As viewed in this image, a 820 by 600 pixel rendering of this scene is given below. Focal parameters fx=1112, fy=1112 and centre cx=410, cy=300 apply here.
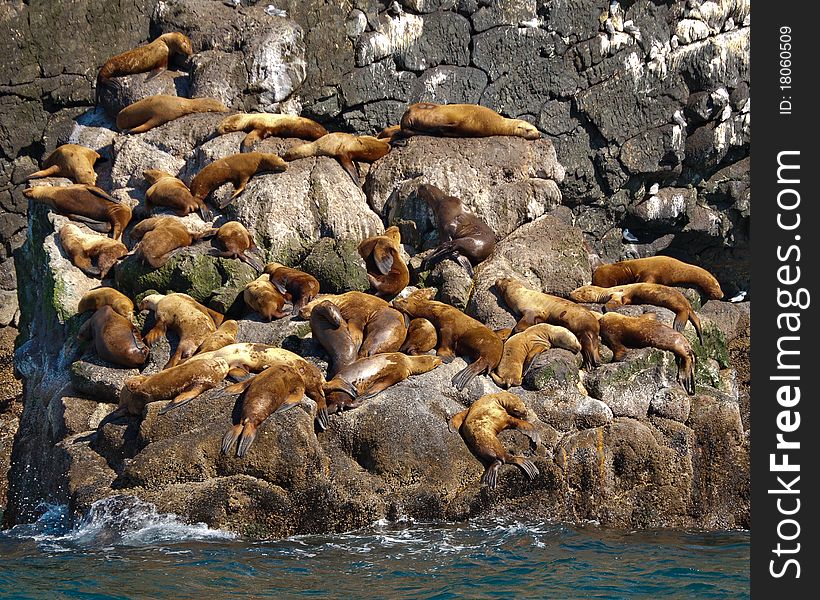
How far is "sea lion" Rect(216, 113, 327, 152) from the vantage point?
38.8ft

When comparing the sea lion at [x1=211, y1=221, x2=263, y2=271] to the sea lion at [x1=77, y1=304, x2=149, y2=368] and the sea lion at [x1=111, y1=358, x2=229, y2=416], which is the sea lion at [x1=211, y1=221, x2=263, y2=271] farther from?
the sea lion at [x1=111, y1=358, x2=229, y2=416]

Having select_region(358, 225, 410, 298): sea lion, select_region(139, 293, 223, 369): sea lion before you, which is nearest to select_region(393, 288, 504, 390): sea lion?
select_region(358, 225, 410, 298): sea lion

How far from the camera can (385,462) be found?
8055 mm

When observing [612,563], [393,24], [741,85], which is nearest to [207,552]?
[612,563]

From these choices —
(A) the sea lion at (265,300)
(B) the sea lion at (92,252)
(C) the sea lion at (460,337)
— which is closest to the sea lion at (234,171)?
(B) the sea lion at (92,252)

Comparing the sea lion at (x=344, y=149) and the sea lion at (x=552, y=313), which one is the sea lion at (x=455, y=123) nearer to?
the sea lion at (x=344, y=149)

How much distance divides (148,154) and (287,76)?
3.20 metres

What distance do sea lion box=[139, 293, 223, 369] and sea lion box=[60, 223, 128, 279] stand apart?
0.81m

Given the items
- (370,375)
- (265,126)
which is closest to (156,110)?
(265,126)

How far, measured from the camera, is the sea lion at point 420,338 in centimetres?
899

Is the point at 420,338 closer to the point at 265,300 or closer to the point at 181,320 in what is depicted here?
the point at 265,300

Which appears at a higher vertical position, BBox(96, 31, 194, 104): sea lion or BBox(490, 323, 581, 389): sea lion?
BBox(96, 31, 194, 104): sea lion

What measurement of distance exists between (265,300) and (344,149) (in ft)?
7.99

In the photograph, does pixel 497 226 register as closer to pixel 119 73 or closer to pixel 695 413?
pixel 695 413
